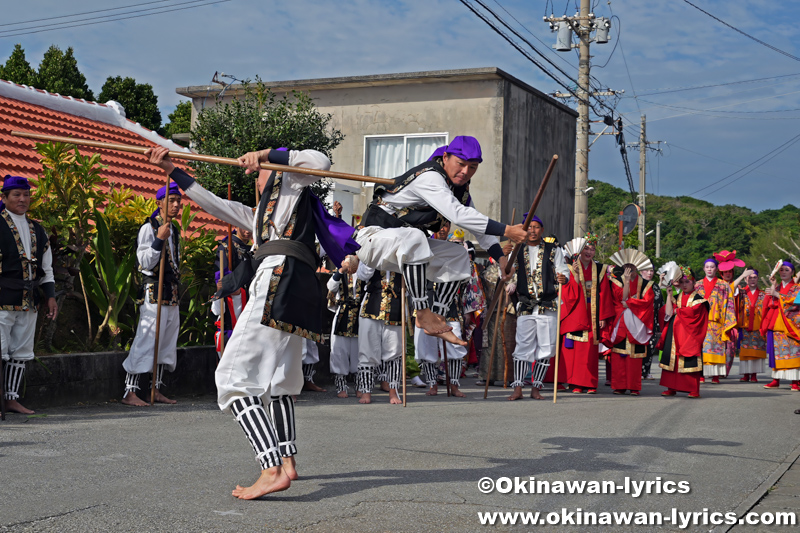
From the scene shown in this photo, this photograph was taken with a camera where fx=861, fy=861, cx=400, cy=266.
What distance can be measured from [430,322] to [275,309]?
162 cm

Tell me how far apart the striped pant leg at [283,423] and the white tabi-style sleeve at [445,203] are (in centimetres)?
169

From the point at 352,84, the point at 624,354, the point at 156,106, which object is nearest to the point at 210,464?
the point at 624,354

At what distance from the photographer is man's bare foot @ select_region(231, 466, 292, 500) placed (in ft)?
15.8

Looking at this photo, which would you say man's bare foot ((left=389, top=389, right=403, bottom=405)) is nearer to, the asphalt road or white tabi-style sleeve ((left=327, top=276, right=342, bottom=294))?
the asphalt road

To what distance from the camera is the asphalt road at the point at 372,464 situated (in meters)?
4.44

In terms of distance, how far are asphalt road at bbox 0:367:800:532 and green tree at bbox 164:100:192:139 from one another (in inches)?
831

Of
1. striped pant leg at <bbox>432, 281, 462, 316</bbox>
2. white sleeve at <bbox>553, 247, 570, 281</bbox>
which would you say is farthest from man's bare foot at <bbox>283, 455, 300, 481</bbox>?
white sleeve at <bbox>553, 247, 570, 281</bbox>

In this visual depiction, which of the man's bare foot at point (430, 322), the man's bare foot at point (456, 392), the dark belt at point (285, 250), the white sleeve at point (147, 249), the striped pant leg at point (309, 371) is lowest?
the man's bare foot at point (456, 392)

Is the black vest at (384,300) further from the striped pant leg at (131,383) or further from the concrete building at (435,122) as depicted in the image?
the concrete building at (435,122)

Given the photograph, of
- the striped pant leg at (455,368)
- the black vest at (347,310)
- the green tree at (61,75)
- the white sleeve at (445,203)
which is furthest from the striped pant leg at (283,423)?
the green tree at (61,75)

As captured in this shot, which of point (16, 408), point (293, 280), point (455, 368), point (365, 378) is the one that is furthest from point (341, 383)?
point (293, 280)

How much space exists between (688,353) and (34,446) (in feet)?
30.3

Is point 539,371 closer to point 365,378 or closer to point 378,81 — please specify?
point 365,378

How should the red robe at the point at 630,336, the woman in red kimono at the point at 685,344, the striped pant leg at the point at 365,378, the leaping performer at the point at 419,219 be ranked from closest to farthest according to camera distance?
the leaping performer at the point at 419,219, the striped pant leg at the point at 365,378, the woman in red kimono at the point at 685,344, the red robe at the point at 630,336
